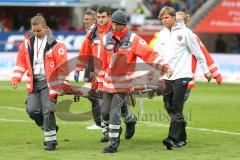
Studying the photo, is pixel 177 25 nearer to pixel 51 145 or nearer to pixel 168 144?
pixel 168 144

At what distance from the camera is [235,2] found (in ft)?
129

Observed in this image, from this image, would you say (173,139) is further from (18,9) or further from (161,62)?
(18,9)

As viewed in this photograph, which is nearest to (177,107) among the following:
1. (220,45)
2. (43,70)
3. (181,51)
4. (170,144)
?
(170,144)

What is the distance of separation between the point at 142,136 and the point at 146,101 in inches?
311

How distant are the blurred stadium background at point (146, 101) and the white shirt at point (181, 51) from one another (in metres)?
1.31

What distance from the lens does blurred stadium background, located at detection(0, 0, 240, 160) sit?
12.8m

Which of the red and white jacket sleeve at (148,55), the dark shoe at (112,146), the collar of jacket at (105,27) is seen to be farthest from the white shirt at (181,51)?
the dark shoe at (112,146)

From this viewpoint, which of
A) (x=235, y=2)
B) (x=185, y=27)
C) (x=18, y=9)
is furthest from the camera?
(x=18, y=9)

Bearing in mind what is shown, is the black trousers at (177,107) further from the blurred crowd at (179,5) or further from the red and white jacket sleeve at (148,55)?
the blurred crowd at (179,5)

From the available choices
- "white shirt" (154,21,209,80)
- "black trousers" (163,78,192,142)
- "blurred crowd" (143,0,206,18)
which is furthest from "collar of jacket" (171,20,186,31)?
"blurred crowd" (143,0,206,18)


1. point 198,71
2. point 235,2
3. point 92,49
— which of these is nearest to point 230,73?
point 198,71

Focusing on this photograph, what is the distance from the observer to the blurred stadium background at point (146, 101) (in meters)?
12.8

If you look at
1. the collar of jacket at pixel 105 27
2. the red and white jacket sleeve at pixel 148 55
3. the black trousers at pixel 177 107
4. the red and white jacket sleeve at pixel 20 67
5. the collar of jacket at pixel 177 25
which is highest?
the collar of jacket at pixel 177 25

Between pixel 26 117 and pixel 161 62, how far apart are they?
649cm
